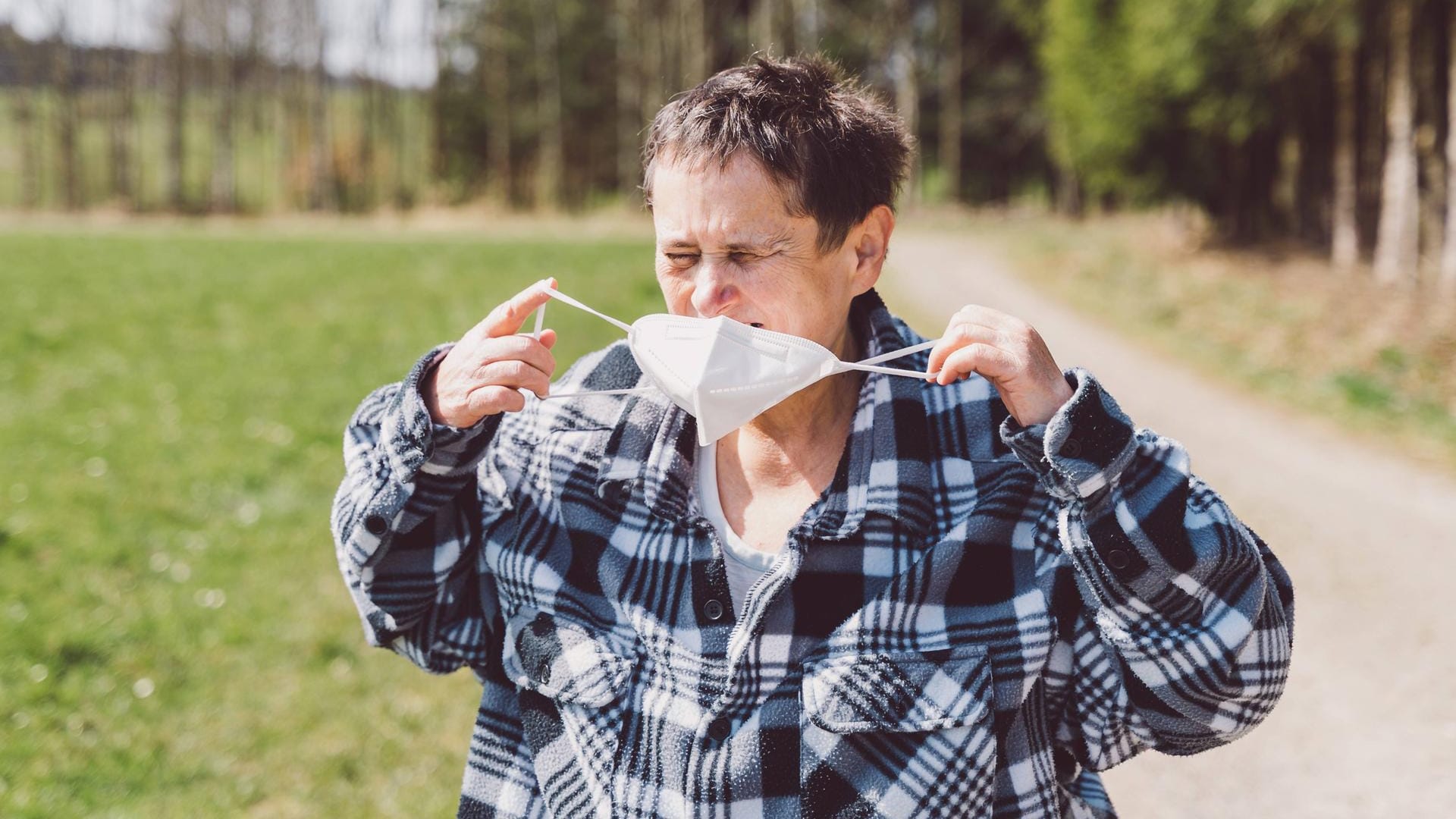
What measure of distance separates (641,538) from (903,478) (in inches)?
18.0

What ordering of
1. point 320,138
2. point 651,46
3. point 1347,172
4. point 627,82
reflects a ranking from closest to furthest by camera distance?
point 1347,172, point 651,46, point 627,82, point 320,138

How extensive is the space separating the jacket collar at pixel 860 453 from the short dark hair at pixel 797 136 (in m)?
0.24

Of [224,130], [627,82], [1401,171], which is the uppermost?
[627,82]

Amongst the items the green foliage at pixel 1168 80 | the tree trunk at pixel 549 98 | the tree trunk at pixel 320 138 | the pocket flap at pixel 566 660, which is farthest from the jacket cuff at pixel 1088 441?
the tree trunk at pixel 320 138

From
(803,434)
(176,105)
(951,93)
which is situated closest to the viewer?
(803,434)

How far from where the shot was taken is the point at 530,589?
1980 millimetres

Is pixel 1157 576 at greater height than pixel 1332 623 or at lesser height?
greater

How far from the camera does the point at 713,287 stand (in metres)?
1.92

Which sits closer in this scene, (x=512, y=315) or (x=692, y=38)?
(x=512, y=315)

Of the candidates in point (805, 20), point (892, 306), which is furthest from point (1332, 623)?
point (805, 20)

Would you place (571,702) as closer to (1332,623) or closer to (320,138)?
(1332,623)

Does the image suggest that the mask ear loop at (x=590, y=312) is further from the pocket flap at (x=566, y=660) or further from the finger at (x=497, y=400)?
the pocket flap at (x=566, y=660)

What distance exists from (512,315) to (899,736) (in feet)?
3.00

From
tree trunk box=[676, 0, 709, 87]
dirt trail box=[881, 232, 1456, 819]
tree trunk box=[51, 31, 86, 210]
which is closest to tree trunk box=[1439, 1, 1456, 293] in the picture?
dirt trail box=[881, 232, 1456, 819]
